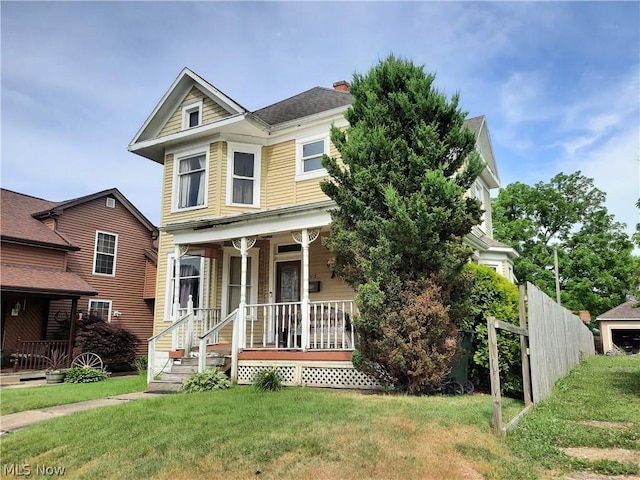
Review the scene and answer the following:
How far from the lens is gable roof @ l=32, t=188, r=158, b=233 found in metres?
18.3

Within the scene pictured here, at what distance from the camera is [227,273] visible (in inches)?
507

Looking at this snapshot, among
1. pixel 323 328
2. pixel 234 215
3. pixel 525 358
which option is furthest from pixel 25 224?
pixel 525 358

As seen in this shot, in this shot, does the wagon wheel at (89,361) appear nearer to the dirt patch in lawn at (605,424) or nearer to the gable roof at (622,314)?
the dirt patch in lawn at (605,424)

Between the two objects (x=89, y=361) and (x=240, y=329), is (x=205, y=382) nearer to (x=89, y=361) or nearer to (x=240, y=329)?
(x=240, y=329)

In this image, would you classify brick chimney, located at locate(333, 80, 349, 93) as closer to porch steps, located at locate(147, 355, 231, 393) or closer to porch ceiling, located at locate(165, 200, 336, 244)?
porch ceiling, located at locate(165, 200, 336, 244)

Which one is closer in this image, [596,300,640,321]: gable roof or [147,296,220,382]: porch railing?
[147,296,220,382]: porch railing

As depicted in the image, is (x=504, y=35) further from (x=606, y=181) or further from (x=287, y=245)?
(x=606, y=181)

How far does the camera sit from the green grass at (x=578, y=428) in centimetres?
424

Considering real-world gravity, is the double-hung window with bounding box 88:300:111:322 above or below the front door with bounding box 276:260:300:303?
below

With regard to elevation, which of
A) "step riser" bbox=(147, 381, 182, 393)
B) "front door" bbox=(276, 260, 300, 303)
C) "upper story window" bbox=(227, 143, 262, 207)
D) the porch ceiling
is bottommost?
"step riser" bbox=(147, 381, 182, 393)

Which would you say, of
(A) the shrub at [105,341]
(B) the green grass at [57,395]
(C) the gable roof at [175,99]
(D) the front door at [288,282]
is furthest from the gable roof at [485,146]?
(A) the shrub at [105,341]

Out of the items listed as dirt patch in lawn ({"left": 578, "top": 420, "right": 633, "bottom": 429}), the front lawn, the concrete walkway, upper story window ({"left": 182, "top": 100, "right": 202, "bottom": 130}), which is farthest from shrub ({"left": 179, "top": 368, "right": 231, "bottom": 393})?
upper story window ({"left": 182, "top": 100, "right": 202, "bottom": 130})

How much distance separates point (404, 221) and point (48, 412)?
6.81 metres

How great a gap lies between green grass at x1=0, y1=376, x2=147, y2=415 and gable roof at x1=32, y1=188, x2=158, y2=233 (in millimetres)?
9283
